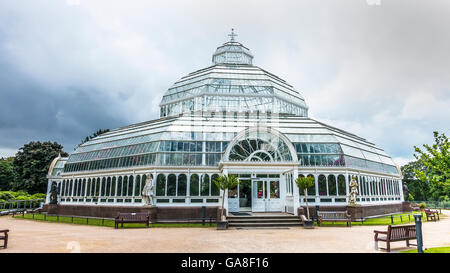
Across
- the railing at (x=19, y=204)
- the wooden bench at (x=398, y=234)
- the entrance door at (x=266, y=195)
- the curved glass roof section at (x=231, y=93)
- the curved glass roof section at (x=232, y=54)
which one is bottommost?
the railing at (x=19, y=204)

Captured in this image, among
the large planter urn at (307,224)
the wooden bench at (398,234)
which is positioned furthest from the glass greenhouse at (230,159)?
the wooden bench at (398,234)

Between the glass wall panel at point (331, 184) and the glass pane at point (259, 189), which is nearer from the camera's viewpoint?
the glass wall panel at point (331, 184)

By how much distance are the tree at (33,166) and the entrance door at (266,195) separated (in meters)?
44.3

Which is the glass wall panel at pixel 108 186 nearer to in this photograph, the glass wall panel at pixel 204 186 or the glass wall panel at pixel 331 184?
the glass wall panel at pixel 204 186

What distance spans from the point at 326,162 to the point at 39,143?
54.9 meters

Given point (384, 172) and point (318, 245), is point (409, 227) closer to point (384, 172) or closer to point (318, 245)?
point (318, 245)

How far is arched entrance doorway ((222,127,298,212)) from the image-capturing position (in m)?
23.0

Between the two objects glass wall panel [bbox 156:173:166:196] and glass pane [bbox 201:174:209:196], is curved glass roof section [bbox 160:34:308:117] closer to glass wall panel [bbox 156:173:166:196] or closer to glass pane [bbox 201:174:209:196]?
glass pane [bbox 201:174:209:196]

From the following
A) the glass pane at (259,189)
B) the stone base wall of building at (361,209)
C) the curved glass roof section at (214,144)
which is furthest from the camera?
the glass pane at (259,189)

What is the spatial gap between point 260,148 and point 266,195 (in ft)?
13.9

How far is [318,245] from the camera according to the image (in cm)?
1289

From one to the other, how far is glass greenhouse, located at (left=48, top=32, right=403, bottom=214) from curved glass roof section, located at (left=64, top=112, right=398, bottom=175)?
9 centimetres

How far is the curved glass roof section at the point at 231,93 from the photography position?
31812 mm
